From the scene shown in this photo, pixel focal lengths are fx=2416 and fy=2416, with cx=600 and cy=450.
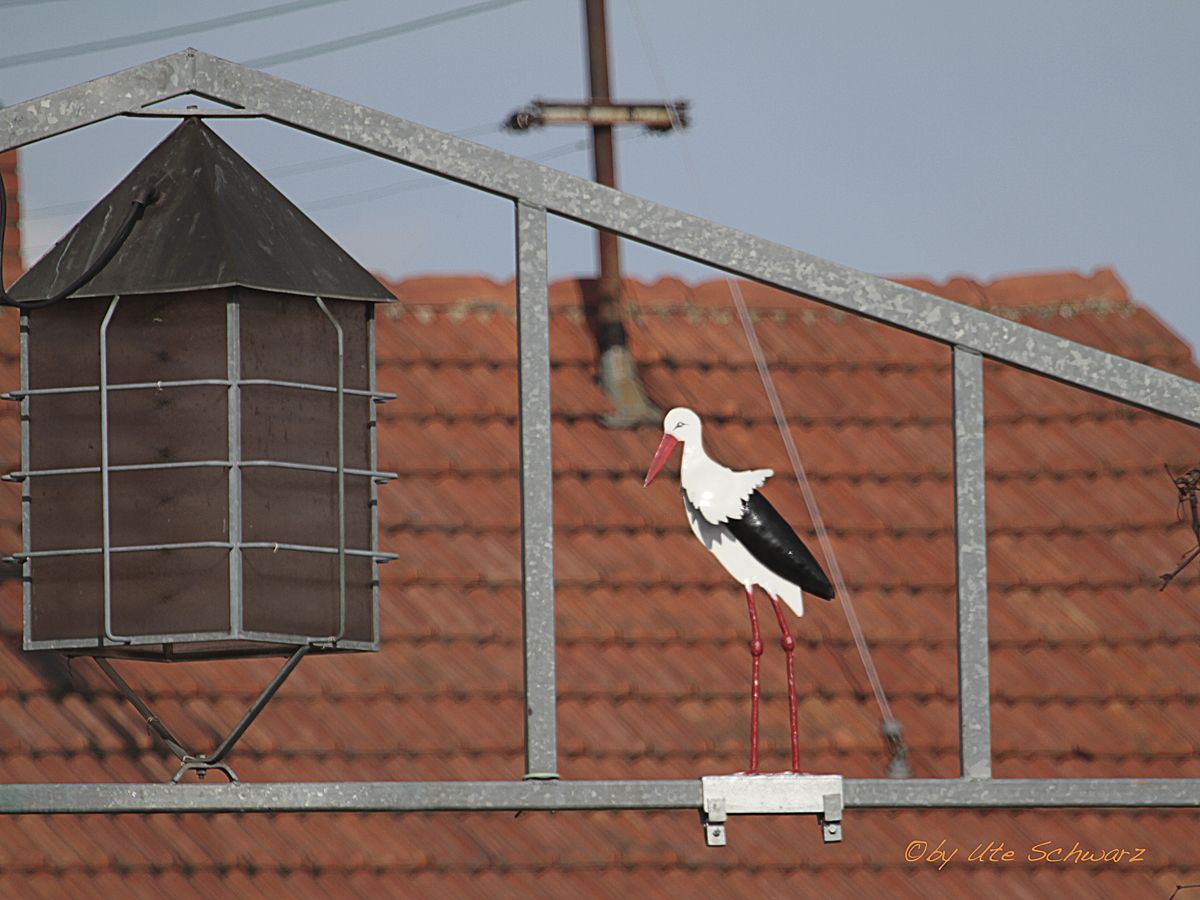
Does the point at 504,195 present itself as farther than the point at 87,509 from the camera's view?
No

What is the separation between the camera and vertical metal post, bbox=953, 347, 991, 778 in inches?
124

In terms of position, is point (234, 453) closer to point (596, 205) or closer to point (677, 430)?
point (596, 205)

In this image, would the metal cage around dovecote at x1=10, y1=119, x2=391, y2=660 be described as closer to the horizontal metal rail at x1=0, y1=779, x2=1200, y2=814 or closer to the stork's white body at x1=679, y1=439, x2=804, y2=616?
the horizontal metal rail at x1=0, y1=779, x2=1200, y2=814

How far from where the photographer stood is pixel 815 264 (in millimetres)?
3119

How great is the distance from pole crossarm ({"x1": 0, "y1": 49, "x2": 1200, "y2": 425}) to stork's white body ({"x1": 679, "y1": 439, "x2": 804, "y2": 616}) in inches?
19.0

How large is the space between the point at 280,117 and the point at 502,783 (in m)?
0.91

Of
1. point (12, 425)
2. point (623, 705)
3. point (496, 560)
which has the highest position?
point (12, 425)

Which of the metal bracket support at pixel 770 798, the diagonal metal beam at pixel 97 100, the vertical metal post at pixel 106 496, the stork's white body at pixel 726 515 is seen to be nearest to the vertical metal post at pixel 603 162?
the stork's white body at pixel 726 515

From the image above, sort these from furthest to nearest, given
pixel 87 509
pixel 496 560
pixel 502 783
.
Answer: pixel 496 560 < pixel 87 509 < pixel 502 783

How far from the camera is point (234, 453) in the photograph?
11.0 feet

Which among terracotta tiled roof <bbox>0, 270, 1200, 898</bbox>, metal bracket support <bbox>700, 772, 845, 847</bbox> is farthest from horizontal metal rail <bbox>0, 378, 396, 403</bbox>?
terracotta tiled roof <bbox>0, 270, 1200, 898</bbox>

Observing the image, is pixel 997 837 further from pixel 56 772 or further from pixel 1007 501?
pixel 56 772

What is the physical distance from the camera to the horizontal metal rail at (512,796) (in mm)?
3043

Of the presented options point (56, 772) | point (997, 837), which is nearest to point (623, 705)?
point (997, 837)
